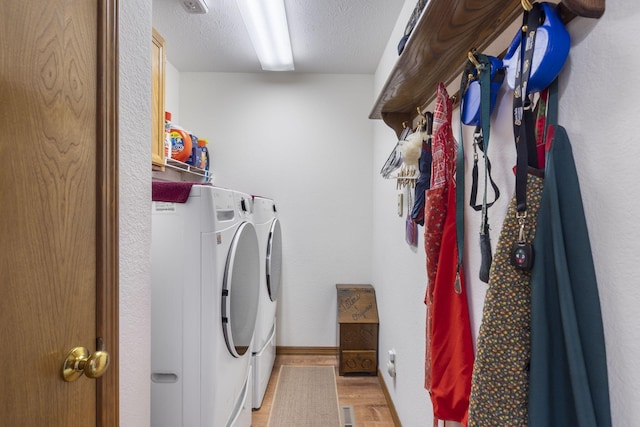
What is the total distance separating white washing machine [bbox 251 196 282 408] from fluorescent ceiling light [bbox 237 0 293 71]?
104cm

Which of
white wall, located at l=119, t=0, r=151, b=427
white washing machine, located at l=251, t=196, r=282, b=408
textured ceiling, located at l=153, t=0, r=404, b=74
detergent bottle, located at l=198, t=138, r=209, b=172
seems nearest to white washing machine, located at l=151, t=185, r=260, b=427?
white wall, located at l=119, t=0, r=151, b=427

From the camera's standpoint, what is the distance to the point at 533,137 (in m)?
0.67

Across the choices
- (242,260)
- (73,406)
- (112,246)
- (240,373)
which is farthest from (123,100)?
(240,373)

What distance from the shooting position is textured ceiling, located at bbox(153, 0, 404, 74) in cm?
193

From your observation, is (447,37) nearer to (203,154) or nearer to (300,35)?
(300,35)

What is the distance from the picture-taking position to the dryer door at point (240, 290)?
1.33 metres

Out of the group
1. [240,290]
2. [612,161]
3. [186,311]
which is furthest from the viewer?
[240,290]

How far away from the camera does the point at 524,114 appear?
67 cm

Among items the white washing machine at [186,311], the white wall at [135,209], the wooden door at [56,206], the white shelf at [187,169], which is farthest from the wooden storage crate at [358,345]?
the wooden door at [56,206]

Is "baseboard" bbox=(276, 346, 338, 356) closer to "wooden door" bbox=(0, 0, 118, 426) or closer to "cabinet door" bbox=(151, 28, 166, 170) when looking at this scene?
"cabinet door" bbox=(151, 28, 166, 170)

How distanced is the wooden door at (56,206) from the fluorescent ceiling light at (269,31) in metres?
1.20

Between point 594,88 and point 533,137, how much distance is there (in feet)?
0.40

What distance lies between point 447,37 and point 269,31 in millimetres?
1422

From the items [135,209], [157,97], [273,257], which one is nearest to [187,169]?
[157,97]
